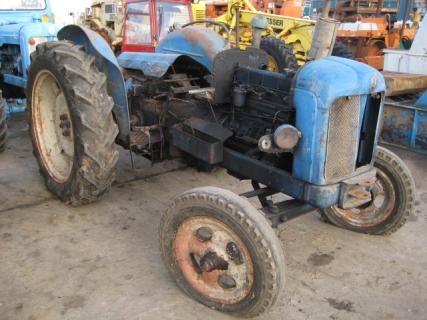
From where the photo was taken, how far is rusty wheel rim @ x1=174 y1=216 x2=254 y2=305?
229cm

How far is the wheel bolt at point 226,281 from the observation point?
2336 millimetres

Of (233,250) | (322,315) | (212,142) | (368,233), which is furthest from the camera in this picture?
(368,233)

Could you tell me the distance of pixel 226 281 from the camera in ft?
7.73

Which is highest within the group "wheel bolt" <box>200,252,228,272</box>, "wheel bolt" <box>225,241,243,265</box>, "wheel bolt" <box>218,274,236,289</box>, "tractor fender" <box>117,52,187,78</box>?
"tractor fender" <box>117,52,187,78</box>

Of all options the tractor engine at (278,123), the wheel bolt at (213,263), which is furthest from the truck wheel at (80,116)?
the wheel bolt at (213,263)

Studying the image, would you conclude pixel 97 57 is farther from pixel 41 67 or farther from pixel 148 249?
pixel 148 249

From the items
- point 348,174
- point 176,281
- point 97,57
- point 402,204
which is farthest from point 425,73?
point 176,281

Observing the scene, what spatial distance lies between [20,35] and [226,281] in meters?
4.67

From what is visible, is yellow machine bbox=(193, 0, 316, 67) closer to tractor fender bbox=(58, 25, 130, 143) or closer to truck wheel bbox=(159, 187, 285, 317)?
tractor fender bbox=(58, 25, 130, 143)

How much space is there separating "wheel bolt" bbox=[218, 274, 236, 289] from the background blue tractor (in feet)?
14.1

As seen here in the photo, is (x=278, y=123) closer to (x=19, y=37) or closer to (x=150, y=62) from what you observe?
(x=150, y=62)

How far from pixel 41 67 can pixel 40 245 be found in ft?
4.68

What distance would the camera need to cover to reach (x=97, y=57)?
11.3 feet

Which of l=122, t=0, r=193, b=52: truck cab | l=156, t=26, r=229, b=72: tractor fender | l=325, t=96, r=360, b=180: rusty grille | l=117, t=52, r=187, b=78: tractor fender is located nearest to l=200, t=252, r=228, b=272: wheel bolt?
l=325, t=96, r=360, b=180: rusty grille
